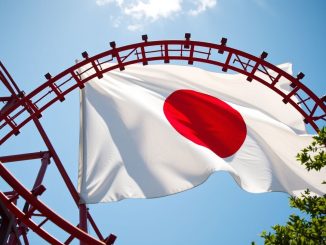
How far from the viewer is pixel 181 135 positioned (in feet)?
32.1

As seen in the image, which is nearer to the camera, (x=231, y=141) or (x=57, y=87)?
(x=231, y=141)

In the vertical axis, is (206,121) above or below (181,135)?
above

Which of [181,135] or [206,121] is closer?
[181,135]

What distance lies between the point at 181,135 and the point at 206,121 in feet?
3.79

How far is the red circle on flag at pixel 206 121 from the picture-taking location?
985cm

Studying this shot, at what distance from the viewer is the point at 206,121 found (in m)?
10.5

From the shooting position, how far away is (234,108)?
423 inches

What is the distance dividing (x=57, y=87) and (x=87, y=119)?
1.72m

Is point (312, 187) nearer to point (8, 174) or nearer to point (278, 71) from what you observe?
point (278, 71)

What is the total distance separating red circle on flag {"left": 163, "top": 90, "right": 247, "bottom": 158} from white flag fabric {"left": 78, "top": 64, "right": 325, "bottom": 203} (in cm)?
3

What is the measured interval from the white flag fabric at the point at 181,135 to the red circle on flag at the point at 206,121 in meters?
0.03

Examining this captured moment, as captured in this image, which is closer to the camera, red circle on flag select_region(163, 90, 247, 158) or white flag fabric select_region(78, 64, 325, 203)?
white flag fabric select_region(78, 64, 325, 203)

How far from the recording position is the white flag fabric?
874 centimetres

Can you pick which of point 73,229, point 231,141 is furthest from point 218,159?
point 73,229
